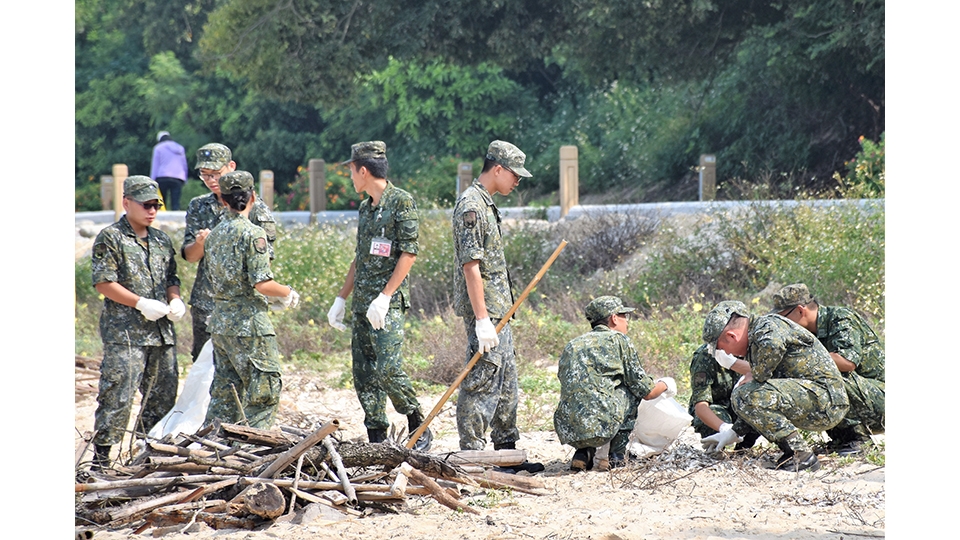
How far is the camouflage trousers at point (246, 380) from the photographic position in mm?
6145

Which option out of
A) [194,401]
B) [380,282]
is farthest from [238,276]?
[194,401]

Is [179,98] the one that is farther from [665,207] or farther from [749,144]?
[665,207]

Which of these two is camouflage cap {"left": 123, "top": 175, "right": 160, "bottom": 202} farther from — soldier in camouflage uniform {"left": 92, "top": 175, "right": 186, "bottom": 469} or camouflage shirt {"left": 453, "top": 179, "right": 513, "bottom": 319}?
camouflage shirt {"left": 453, "top": 179, "right": 513, "bottom": 319}

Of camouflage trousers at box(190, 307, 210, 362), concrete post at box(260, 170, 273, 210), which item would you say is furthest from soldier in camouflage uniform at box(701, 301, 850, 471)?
concrete post at box(260, 170, 273, 210)

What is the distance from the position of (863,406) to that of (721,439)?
0.83 m

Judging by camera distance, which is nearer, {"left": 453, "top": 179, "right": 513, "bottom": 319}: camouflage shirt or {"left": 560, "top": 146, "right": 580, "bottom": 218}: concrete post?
{"left": 453, "top": 179, "right": 513, "bottom": 319}: camouflage shirt

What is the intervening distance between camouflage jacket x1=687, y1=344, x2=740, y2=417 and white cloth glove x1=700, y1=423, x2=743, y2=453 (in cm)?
21

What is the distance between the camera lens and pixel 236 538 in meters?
4.66

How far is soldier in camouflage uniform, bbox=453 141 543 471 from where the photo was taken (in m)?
6.04

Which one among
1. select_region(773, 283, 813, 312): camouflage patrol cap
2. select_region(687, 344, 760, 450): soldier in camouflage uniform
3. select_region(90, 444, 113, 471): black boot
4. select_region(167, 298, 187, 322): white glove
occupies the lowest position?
select_region(90, 444, 113, 471): black boot

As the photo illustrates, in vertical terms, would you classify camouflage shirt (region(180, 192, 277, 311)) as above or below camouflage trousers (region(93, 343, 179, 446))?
above

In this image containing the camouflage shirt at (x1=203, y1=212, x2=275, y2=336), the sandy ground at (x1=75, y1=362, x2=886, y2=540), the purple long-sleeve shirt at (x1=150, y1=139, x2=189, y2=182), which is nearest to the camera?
the sandy ground at (x1=75, y1=362, x2=886, y2=540)

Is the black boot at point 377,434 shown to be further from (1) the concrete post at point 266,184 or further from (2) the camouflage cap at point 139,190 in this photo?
(1) the concrete post at point 266,184
